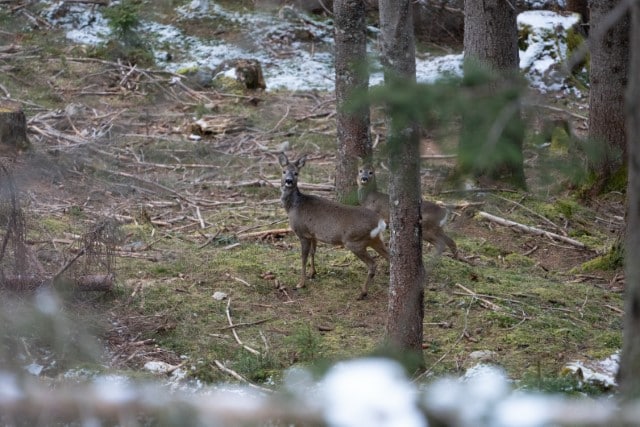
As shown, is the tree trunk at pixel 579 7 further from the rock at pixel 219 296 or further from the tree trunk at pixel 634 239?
the tree trunk at pixel 634 239

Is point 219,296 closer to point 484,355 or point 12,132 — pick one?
point 484,355

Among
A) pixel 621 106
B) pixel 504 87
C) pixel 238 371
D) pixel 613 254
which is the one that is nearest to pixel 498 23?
pixel 621 106

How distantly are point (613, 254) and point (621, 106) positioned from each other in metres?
2.75

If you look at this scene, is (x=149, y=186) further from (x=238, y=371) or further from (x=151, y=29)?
(x=151, y=29)

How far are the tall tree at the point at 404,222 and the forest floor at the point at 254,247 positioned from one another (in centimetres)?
28

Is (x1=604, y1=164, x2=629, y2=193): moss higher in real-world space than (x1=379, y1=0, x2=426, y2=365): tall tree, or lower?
lower

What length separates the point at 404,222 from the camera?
18.5ft

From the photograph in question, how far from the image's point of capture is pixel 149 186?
39.1ft

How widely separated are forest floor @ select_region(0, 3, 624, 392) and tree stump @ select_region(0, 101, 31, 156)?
187mm

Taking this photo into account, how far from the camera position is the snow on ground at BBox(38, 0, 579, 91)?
17.7 meters

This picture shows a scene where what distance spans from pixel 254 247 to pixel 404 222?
402 centimetres

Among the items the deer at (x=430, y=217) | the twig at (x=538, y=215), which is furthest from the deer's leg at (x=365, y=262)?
the twig at (x=538, y=215)

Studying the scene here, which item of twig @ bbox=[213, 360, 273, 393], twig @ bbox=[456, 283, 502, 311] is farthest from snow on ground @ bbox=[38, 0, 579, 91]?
twig @ bbox=[213, 360, 273, 393]

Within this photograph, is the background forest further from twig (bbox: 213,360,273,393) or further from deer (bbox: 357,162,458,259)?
deer (bbox: 357,162,458,259)
